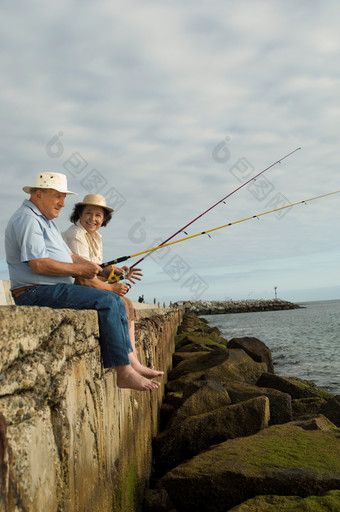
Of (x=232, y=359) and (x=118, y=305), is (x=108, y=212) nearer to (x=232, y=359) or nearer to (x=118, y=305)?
(x=118, y=305)

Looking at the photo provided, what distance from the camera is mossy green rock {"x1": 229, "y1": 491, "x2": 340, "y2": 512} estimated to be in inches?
121

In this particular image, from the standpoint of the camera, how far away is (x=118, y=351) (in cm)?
315

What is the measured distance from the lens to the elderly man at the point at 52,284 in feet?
10.3

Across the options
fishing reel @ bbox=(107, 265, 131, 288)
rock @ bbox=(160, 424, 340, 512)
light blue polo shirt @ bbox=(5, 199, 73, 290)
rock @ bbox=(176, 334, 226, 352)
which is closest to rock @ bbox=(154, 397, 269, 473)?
rock @ bbox=(160, 424, 340, 512)

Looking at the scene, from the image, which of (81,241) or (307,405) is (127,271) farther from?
(307,405)

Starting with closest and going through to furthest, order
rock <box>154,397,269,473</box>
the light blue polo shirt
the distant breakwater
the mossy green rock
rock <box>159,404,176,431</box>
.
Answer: the mossy green rock < the light blue polo shirt < rock <box>154,397,269,473</box> < rock <box>159,404,176,431</box> < the distant breakwater

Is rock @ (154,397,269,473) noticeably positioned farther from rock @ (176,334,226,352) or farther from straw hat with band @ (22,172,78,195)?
rock @ (176,334,226,352)

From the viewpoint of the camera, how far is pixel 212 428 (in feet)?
17.0

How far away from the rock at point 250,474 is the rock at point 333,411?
7.97ft

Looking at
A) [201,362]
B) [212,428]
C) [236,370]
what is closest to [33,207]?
[212,428]

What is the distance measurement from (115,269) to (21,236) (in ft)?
5.34

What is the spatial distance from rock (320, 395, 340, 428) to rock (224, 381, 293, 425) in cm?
65

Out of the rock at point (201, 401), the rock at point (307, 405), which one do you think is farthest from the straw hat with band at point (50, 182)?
the rock at point (307, 405)

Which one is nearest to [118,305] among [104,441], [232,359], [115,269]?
[104,441]
